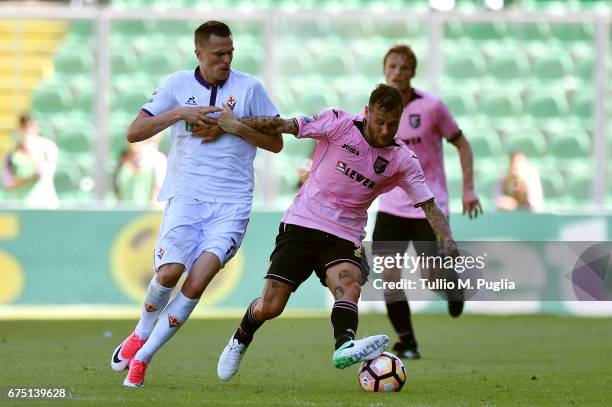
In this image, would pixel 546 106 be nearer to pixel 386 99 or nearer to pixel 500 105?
pixel 500 105

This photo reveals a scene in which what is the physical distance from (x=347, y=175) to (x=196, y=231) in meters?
0.99

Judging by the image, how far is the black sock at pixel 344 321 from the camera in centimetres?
791

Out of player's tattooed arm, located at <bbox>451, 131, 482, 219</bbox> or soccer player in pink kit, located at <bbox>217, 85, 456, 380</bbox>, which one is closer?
soccer player in pink kit, located at <bbox>217, 85, 456, 380</bbox>

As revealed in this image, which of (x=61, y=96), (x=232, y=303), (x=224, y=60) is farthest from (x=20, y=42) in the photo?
(x=224, y=60)

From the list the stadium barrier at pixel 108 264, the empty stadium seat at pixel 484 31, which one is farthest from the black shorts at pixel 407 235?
the empty stadium seat at pixel 484 31

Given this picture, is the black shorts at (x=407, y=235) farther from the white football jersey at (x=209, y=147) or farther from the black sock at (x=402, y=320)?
the white football jersey at (x=209, y=147)

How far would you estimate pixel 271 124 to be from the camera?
8.16m

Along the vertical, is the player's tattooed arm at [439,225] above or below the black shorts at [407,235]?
above

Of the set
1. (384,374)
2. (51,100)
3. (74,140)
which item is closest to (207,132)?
(384,374)

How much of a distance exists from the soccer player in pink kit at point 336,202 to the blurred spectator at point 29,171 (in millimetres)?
8910

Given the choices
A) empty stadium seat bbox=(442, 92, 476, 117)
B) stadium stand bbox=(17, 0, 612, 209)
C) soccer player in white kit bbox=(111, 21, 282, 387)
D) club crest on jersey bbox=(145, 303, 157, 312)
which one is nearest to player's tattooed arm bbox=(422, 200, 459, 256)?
soccer player in white kit bbox=(111, 21, 282, 387)

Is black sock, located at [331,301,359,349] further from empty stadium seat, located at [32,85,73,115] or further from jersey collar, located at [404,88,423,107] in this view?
empty stadium seat, located at [32,85,73,115]

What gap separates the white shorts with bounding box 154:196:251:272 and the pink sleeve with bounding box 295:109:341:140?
65 centimetres

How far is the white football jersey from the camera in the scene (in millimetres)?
8289
